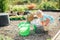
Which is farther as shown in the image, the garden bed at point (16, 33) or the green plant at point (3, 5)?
the green plant at point (3, 5)

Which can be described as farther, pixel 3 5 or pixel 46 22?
pixel 3 5

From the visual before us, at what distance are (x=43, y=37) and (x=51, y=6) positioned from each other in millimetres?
5912

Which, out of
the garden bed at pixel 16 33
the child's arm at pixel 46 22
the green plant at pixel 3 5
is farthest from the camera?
the green plant at pixel 3 5

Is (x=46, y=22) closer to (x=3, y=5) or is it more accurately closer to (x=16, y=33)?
(x=16, y=33)

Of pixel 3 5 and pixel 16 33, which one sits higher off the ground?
pixel 3 5

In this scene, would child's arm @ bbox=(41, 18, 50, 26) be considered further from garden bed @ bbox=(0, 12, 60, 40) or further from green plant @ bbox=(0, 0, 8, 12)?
green plant @ bbox=(0, 0, 8, 12)

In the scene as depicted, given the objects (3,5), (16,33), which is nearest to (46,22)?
A: (16,33)

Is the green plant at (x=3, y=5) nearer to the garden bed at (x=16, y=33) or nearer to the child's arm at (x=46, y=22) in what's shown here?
the garden bed at (x=16, y=33)

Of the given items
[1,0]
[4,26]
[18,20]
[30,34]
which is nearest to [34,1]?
[1,0]

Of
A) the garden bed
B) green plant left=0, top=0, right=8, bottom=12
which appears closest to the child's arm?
the garden bed

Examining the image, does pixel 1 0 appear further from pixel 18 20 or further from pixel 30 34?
pixel 30 34

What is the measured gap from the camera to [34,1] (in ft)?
45.1

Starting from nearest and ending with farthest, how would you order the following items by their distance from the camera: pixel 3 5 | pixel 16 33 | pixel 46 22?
pixel 16 33 → pixel 46 22 → pixel 3 5

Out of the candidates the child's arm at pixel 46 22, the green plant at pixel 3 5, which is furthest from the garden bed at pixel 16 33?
the green plant at pixel 3 5
